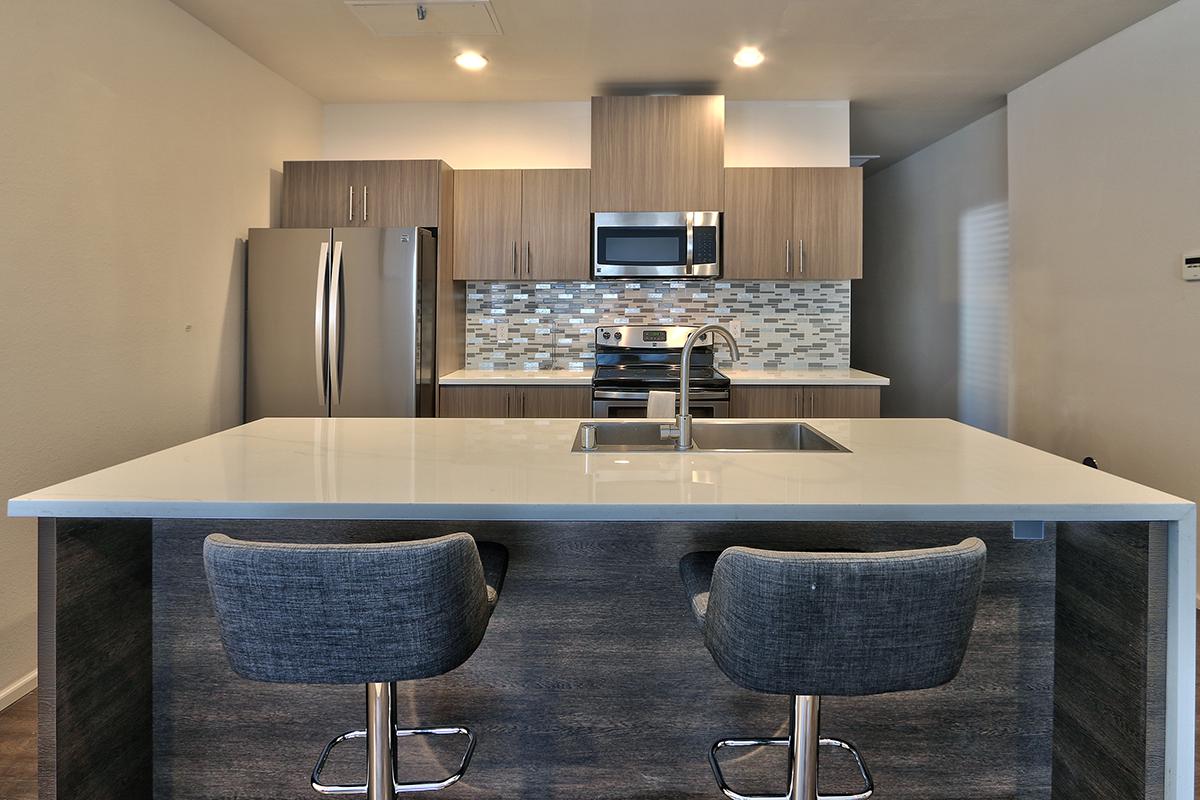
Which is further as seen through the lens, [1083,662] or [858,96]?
[858,96]

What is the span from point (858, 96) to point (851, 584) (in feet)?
13.5

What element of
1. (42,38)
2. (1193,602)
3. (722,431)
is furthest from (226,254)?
(1193,602)

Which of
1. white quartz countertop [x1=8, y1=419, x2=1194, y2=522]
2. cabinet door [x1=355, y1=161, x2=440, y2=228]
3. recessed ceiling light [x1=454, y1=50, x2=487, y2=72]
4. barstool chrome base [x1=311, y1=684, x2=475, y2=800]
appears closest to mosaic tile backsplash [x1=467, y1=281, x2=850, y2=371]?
cabinet door [x1=355, y1=161, x2=440, y2=228]

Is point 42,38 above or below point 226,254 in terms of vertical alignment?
above

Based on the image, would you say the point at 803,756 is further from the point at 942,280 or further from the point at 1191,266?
the point at 942,280

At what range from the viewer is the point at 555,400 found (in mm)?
4242

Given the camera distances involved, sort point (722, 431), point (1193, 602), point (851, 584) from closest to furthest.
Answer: point (851, 584)
point (1193, 602)
point (722, 431)

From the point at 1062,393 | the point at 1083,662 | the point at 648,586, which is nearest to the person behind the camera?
the point at 1083,662

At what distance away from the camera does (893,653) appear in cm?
121

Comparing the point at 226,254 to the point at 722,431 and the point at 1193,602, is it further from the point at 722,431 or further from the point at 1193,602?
the point at 1193,602

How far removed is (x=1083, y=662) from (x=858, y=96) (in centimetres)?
373

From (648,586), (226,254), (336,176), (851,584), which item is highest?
(336,176)

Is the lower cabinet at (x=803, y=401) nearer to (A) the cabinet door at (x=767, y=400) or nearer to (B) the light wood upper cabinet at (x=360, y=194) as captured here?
(A) the cabinet door at (x=767, y=400)

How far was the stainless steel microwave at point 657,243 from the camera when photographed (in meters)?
4.34
